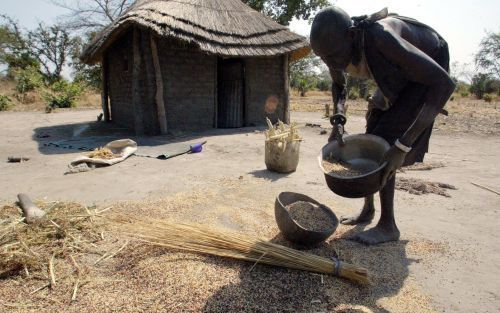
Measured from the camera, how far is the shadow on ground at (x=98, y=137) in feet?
21.5

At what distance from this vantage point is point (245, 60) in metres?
9.16

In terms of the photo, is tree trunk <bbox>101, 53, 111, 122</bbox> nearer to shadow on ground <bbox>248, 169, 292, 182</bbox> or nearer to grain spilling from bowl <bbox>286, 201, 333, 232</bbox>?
shadow on ground <bbox>248, 169, 292, 182</bbox>

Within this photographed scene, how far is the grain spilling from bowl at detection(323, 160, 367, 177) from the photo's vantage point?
2324mm

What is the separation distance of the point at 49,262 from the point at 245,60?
764cm

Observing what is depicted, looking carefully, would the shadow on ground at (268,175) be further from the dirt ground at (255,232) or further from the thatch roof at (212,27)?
the thatch roof at (212,27)

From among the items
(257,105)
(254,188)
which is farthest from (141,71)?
(254,188)

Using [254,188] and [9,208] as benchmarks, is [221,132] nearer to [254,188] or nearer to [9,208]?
[254,188]

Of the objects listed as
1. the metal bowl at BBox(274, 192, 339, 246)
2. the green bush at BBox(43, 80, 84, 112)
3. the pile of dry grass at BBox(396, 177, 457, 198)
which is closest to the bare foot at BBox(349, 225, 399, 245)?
the metal bowl at BBox(274, 192, 339, 246)

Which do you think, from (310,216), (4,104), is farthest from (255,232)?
(4,104)

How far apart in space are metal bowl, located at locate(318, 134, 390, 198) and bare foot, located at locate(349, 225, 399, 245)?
0.54 m

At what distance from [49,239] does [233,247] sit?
1.34 metres

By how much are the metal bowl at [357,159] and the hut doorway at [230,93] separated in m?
6.93

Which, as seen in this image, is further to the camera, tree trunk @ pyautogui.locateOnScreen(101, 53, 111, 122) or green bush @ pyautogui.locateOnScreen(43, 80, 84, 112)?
green bush @ pyautogui.locateOnScreen(43, 80, 84, 112)

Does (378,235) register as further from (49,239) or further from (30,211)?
(30,211)
